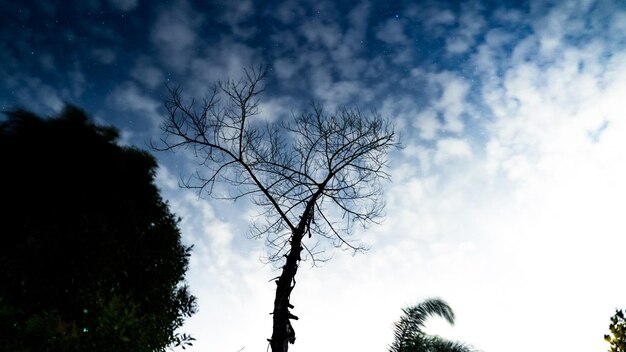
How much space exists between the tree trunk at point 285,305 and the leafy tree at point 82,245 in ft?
7.99

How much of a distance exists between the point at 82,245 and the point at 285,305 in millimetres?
4394

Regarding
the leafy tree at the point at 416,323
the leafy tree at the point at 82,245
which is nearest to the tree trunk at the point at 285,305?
the leafy tree at the point at 82,245

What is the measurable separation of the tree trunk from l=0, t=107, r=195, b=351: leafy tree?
2.43 meters

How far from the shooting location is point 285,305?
272 inches

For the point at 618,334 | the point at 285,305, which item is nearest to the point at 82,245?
the point at 285,305

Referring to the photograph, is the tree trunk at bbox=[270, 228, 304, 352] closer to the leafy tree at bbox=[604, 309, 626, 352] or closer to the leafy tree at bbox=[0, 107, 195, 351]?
the leafy tree at bbox=[0, 107, 195, 351]

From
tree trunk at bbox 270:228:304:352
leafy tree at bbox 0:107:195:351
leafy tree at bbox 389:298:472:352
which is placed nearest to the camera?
leafy tree at bbox 0:107:195:351

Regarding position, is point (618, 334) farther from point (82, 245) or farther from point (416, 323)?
point (82, 245)

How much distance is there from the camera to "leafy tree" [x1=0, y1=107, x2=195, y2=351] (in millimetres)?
5160

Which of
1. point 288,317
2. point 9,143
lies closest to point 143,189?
point 9,143

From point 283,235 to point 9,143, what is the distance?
659cm

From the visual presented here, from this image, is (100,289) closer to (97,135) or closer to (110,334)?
(110,334)

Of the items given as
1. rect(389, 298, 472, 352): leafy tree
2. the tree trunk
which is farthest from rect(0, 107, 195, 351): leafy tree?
rect(389, 298, 472, 352): leafy tree

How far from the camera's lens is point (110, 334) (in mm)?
5070
